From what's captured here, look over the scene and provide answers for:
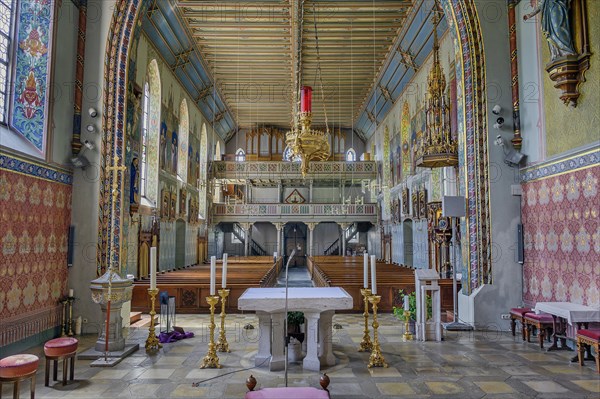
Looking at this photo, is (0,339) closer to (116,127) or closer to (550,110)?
(116,127)

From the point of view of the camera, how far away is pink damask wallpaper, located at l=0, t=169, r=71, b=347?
19.8ft

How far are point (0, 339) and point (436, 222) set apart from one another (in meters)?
9.59

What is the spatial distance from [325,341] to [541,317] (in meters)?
3.39

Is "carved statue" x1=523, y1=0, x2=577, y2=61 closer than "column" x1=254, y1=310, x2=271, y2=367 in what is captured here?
No

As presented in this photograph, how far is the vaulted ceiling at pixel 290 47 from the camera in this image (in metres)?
12.8

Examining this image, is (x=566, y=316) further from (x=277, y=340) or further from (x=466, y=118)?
(x=466, y=118)

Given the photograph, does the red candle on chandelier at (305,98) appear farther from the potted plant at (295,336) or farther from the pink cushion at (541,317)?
the pink cushion at (541,317)

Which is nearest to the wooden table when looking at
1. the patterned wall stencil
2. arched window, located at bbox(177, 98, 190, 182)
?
the patterned wall stencil

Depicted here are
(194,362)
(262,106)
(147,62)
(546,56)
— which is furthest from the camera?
(262,106)

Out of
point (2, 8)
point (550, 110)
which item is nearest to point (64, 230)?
point (2, 8)

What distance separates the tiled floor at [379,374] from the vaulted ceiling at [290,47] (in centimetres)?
760

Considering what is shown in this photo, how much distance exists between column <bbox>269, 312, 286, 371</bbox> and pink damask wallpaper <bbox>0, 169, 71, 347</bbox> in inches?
144

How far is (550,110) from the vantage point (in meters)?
7.11

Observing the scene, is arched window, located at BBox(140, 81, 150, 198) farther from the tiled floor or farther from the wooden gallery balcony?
the wooden gallery balcony
